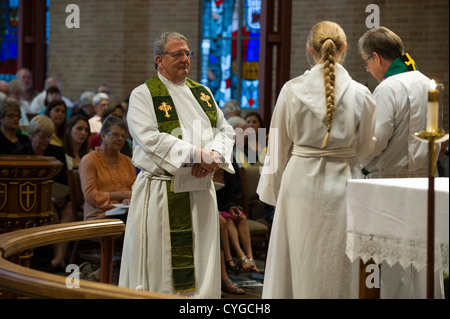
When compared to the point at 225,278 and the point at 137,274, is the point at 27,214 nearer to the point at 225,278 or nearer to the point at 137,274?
the point at 137,274

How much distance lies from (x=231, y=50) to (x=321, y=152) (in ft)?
35.6

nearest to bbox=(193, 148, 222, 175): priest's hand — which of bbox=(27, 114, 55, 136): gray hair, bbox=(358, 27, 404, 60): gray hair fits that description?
bbox=(358, 27, 404, 60): gray hair

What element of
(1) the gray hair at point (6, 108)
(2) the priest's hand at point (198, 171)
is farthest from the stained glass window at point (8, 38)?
(2) the priest's hand at point (198, 171)

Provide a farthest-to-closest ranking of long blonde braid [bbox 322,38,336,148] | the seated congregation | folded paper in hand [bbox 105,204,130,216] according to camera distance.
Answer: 1. the seated congregation
2. folded paper in hand [bbox 105,204,130,216]
3. long blonde braid [bbox 322,38,336,148]

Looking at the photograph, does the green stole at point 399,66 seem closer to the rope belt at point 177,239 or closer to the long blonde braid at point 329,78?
the long blonde braid at point 329,78

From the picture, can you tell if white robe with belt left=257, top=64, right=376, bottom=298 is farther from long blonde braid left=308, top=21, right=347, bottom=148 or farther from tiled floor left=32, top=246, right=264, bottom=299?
tiled floor left=32, top=246, right=264, bottom=299

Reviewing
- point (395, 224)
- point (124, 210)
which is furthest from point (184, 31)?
point (395, 224)

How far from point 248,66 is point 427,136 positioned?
11.8m

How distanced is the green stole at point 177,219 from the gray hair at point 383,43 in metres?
1.28

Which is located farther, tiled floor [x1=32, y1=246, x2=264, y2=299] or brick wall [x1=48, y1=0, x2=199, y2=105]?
brick wall [x1=48, y1=0, x2=199, y2=105]

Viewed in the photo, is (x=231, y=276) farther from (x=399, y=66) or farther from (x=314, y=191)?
(x=314, y=191)

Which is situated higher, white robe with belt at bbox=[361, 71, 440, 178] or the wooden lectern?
white robe with belt at bbox=[361, 71, 440, 178]

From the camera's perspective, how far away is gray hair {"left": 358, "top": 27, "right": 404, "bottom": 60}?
433 cm

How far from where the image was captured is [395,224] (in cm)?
288
